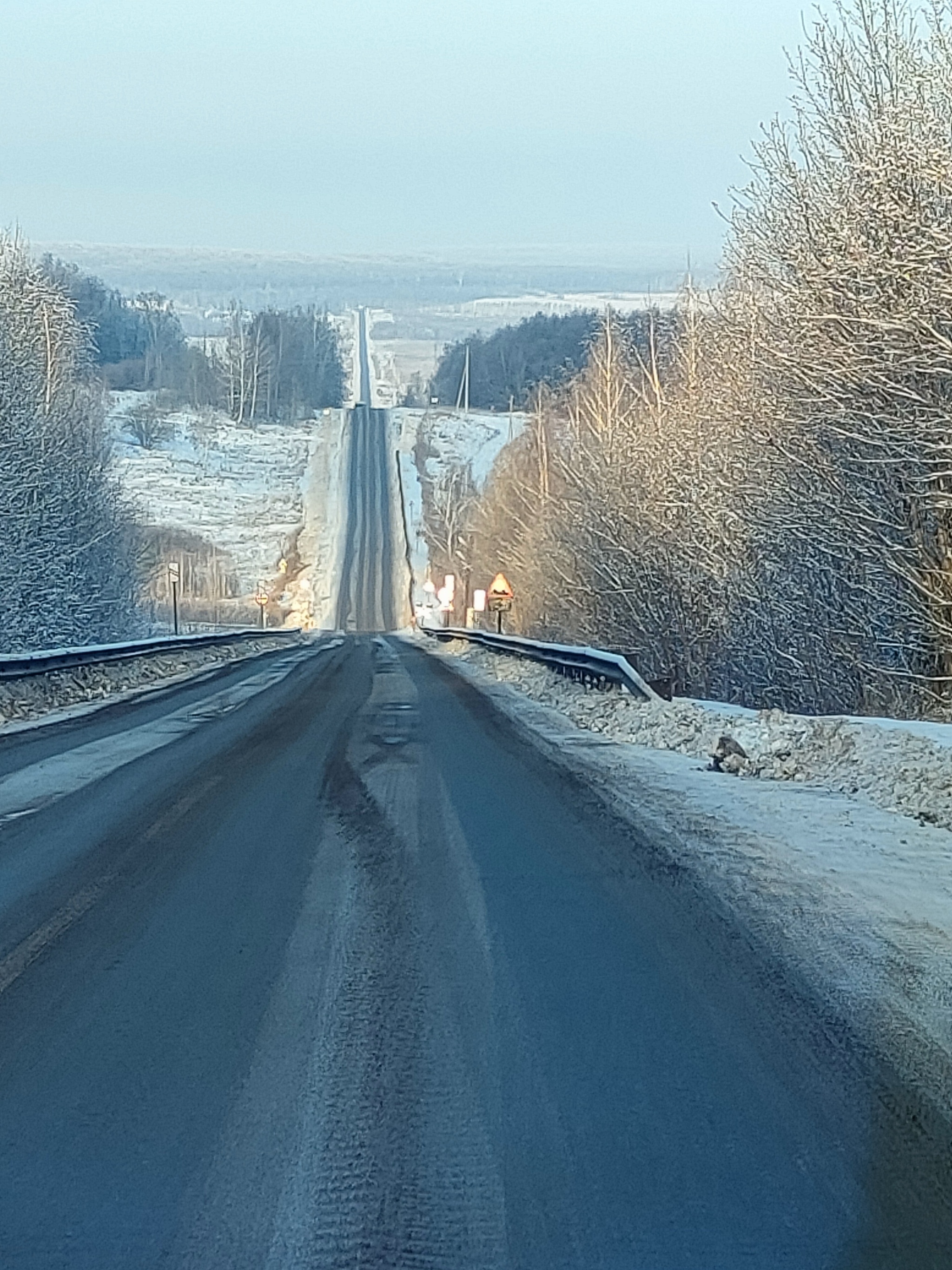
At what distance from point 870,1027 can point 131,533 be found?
196ft

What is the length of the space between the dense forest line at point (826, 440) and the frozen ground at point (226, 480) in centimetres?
7180

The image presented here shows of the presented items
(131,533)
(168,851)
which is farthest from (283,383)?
(168,851)

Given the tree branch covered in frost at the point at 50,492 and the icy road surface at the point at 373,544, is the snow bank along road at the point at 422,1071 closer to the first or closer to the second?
the tree branch covered in frost at the point at 50,492

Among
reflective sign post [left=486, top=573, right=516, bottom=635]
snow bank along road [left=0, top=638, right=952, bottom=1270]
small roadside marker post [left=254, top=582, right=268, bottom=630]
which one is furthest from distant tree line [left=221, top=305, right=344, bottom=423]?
snow bank along road [left=0, top=638, right=952, bottom=1270]

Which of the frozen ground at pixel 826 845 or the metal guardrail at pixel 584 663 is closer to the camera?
the frozen ground at pixel 826 845

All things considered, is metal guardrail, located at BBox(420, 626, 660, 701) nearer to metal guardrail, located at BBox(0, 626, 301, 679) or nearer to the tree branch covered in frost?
metal guardrail, located at BBox(0, 626, 301, 679)

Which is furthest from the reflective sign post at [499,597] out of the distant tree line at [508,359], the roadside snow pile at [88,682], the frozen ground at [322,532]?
the distant tree line at [508,359]

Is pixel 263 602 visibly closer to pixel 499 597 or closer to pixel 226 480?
pixel 226 480

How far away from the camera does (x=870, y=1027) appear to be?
5.65 meters

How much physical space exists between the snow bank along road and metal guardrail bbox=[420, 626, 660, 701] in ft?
34.1

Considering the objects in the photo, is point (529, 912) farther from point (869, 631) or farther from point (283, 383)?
point (283, 383)

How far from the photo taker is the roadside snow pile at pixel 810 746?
439 inches

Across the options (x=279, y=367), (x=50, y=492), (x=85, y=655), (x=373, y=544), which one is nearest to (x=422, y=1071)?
(x=85, y=655)

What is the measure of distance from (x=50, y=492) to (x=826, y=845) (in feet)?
141
